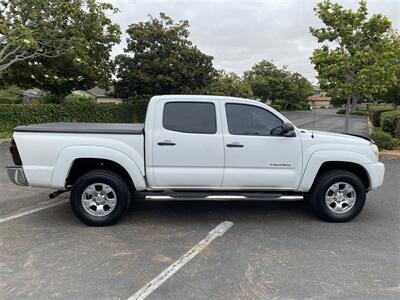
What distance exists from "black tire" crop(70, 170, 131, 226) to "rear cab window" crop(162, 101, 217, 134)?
1.02m

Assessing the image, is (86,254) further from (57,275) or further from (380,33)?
(380,33)

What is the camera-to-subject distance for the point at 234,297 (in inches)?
122

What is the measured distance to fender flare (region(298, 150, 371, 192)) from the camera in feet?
15.9

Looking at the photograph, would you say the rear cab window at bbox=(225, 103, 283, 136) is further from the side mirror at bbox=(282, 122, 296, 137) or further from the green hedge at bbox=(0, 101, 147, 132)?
the green hedge at bbox=(0, 101, 147, 132)

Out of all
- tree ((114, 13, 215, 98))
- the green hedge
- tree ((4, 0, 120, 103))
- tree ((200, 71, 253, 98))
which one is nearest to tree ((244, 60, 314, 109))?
tree ((200, 71, 253, 98))

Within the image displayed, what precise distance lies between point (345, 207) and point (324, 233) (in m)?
0.68

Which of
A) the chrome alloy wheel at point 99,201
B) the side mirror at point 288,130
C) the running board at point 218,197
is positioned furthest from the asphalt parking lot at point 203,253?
the side mirror at point 288,130

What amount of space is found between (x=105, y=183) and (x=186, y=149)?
120 centimetres

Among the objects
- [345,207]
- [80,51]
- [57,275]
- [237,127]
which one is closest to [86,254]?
[57,275]

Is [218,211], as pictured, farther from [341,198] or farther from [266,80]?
[266,80]

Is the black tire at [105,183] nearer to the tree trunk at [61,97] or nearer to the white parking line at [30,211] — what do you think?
the white parking line at [30,211]

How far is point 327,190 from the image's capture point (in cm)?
495

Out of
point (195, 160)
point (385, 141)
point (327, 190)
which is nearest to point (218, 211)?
point (195, 160)

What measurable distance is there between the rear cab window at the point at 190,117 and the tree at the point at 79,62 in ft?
41.8
